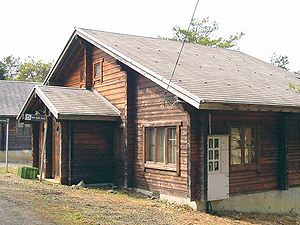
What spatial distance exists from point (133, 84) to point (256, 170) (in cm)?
502

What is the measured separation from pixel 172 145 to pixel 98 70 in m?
6.03

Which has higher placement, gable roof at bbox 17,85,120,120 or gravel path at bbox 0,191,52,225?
gable roof at bbox 17,85,120,120

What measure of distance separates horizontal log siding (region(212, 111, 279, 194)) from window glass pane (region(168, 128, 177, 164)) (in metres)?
1.37

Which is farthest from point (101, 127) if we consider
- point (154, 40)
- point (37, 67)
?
point (37, 67)

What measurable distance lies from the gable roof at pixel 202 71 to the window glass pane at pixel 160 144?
1842 mm

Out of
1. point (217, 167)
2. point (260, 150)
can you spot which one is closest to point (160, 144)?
point (217, 167)

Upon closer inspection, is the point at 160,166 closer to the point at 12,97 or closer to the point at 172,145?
the point at 172,145

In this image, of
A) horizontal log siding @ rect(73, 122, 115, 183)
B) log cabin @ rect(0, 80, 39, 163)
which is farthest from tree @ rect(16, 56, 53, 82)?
horizontal log siding @ rect(73, 122, 115, 183)

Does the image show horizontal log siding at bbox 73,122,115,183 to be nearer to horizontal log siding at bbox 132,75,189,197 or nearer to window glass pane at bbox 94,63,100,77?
horizontal log siding at bbox 132,75,189,197

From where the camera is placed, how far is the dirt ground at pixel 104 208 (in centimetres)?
966

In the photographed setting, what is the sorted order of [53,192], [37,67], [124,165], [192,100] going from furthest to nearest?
[37,67]
[124,165]
[53,192]
[192,100]

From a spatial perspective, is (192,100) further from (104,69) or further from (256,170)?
(104,69)

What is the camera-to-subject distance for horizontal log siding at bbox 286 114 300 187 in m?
14.1

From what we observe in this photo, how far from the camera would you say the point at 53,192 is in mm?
12844
